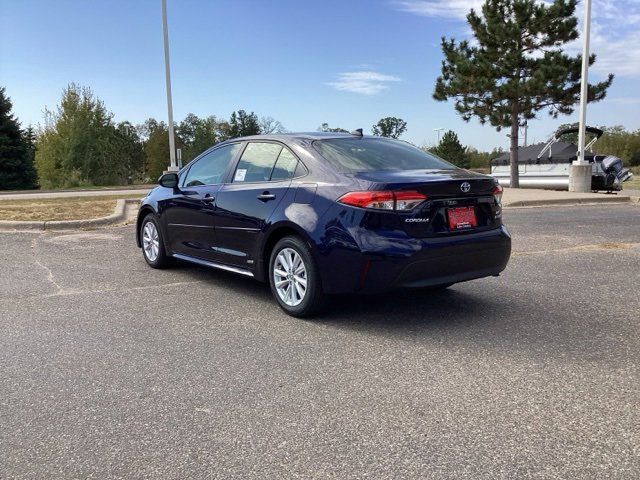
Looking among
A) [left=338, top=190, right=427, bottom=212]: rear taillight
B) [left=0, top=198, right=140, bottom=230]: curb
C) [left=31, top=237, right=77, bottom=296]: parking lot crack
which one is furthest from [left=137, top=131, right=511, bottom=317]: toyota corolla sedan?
[left=0, top=198, right=140, bottom=230]: curb

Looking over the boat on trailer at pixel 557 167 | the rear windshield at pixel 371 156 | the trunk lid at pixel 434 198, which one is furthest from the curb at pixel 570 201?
the trunk lid at pixel 434 198

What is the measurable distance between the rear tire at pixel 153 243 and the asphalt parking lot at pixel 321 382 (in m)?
0.69

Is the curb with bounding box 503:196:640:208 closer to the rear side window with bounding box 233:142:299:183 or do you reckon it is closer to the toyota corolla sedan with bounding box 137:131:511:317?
the toyota corolla sedan with bounding box 137:131:511:317

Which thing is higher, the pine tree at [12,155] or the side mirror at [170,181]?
the pine tree at [12,155]

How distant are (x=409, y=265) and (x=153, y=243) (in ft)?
12.4

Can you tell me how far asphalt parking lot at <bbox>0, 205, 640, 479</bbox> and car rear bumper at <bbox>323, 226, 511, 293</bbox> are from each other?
37 centimetres

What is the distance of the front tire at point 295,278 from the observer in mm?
4539

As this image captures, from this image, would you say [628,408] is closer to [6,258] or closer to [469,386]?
[469,386]

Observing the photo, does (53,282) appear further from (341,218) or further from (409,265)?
(409,265)

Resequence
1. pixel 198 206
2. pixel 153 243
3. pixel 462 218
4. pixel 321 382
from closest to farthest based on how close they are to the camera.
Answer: pixel 321 382
pixel 462 218
pixel 198 206
pixel 153 243

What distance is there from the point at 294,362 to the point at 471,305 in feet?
6.80

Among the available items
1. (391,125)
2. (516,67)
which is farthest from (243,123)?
(516,67)

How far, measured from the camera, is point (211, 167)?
6.08 meters

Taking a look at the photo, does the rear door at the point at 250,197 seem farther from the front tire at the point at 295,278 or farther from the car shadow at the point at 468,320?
the car shadow at the point at 468,320
